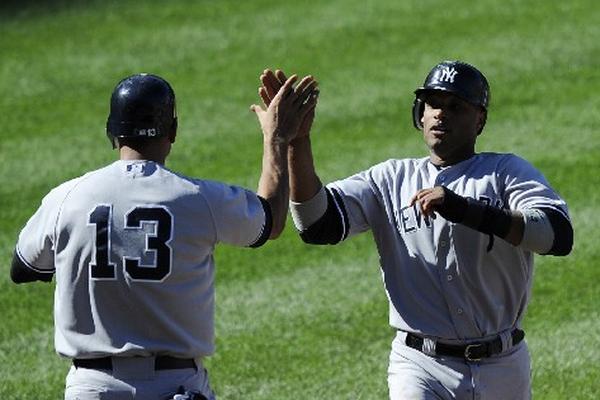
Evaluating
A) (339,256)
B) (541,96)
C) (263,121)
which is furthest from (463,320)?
(541,96)

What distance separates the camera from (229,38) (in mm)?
12625

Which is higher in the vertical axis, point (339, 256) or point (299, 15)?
point (299, 15)

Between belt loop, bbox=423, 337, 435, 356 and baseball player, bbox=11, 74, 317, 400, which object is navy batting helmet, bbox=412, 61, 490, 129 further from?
baseball player, bbox=11, 74, 317, 400

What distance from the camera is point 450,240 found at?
5.51 metres

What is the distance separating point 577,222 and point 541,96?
2.29m

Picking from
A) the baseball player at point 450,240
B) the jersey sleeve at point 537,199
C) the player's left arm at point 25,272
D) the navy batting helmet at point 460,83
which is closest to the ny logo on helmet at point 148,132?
the player's left arm at point 25,272

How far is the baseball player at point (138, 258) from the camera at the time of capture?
467cm

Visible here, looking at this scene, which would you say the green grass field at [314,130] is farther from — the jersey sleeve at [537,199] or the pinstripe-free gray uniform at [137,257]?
the pinstripe-free gray uniform at [137,257]

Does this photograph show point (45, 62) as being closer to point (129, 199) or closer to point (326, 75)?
point (326, 75)

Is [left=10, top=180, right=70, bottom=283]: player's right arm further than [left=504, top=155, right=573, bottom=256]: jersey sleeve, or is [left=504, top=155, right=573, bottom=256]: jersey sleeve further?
[left=504, top=155, right=573, bottom=256]: jersey sleeve

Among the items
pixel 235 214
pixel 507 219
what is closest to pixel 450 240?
pixel 507 219

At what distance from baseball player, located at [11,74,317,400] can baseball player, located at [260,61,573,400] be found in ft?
2.43

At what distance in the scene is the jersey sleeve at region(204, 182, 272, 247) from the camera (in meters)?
4.78

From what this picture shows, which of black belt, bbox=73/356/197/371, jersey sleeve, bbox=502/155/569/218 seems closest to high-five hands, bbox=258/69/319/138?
jersey sleeve, bbox=502/155/569/218
